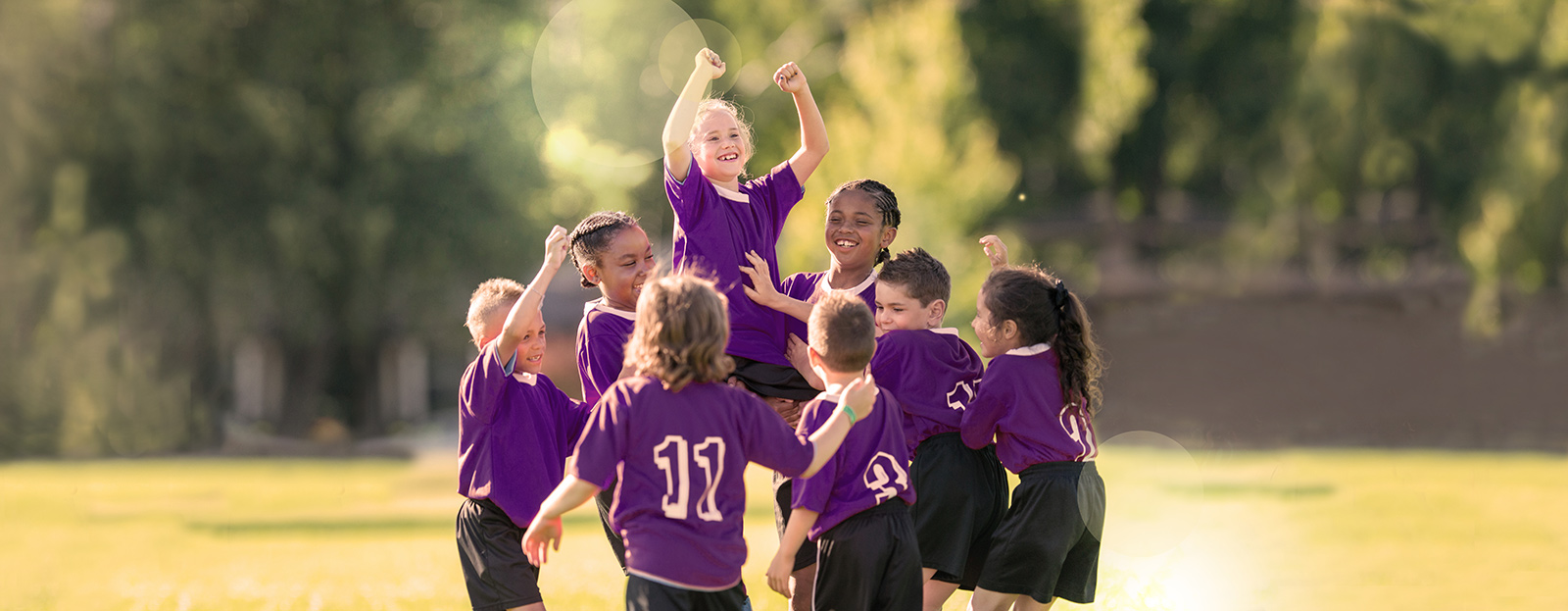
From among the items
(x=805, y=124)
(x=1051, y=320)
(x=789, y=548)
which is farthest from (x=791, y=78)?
(x=789, y=548)

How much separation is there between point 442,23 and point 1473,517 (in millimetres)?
20957

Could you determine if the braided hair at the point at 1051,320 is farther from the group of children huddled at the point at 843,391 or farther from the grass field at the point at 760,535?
the grass field at the point at 760,535

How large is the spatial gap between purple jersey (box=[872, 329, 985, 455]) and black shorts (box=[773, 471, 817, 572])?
54 centimetres

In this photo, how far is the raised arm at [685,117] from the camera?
4461 mm

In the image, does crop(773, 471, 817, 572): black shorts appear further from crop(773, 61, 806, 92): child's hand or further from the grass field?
the grass field

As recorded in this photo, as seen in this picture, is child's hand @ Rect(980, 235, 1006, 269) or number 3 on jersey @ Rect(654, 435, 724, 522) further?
child's hand @ Rect(980, 235, 1006, 269)

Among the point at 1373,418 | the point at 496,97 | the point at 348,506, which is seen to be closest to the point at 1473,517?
the point at 1373,418

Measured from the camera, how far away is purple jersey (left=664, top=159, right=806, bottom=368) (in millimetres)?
4738

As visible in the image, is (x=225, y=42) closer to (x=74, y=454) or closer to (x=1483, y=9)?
(x=74, y=454)

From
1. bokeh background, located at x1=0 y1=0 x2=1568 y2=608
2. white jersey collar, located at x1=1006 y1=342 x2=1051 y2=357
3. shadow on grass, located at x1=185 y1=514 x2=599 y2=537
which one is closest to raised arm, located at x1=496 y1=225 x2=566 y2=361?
white jersey collar, located at x1=1006 y1=342 x2=1051 y2=357

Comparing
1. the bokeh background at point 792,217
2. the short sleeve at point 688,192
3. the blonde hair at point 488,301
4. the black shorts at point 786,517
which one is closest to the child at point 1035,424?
the black shorts at point 786,517

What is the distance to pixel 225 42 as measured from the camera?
24.3 meters

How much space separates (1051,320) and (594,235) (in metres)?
1.88

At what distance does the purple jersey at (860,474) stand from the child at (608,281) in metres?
1.00
